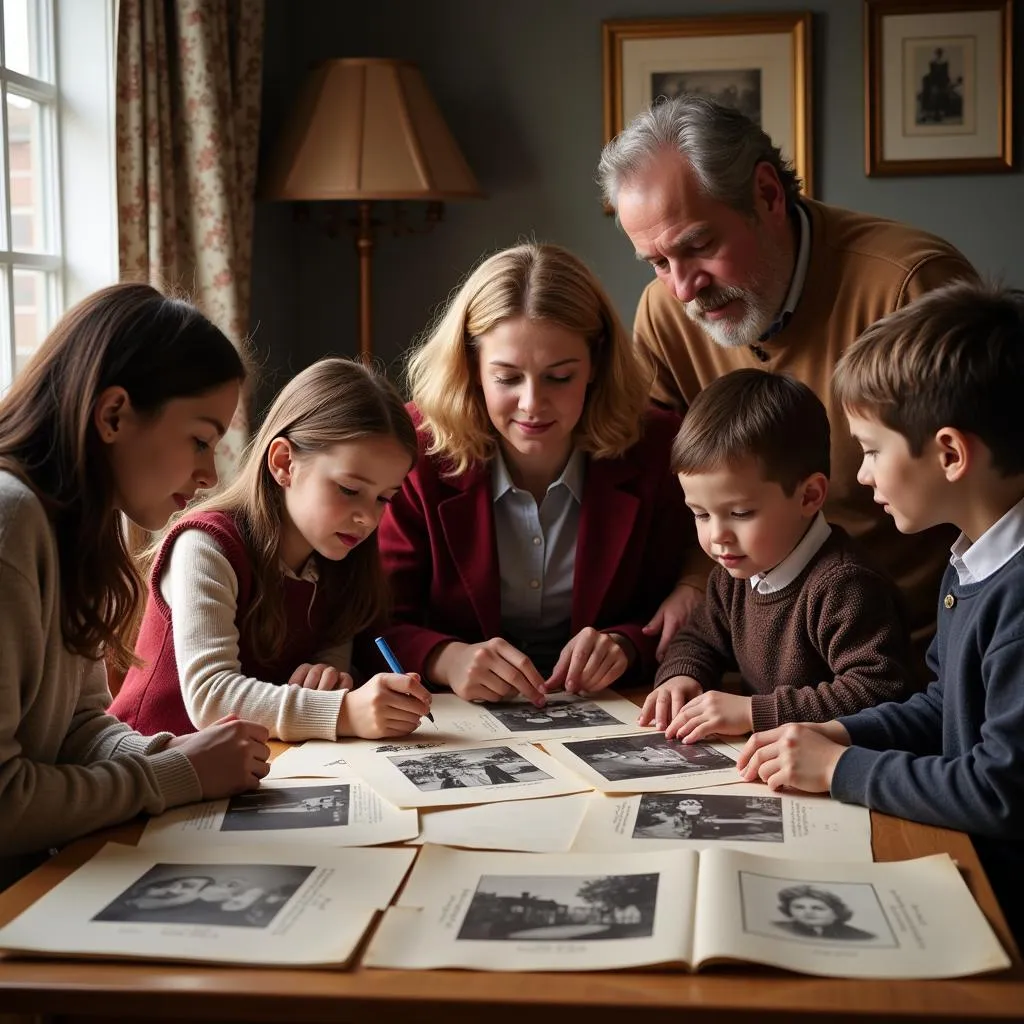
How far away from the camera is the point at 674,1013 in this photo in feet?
2.95

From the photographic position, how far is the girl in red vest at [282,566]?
1696 mm

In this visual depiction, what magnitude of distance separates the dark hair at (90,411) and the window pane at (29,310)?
1642 millimetres

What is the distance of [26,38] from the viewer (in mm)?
2986

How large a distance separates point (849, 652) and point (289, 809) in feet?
2.42

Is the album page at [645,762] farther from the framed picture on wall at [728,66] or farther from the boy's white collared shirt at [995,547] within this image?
the framed picture on wall at [728,66]

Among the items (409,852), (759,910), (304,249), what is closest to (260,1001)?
(409,852)

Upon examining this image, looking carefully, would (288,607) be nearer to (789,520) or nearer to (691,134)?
(789,520)

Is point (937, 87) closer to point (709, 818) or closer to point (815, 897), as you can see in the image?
point (709, 818)

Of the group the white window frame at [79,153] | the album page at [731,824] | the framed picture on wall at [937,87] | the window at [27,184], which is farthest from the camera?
the framed picture on wall at [937,87]

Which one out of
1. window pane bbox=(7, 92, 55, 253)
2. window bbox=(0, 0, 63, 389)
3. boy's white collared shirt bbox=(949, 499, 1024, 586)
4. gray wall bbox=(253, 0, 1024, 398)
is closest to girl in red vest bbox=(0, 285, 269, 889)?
boy's white collared shirt bbox=(949, 499, 1024, 586)

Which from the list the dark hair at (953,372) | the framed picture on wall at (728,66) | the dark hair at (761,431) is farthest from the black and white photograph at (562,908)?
the framed picture on wall at (728,66)

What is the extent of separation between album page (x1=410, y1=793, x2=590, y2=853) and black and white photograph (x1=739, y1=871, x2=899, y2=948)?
0.66 feet

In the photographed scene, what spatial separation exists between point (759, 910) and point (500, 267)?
1.22 metres

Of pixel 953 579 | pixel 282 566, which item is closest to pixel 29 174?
pixel 282 566
